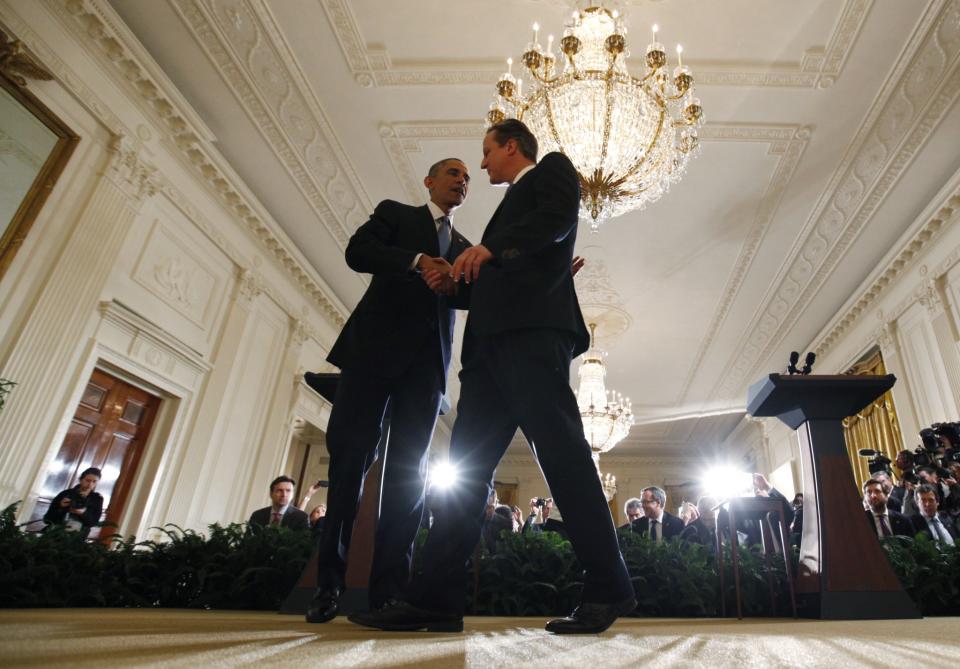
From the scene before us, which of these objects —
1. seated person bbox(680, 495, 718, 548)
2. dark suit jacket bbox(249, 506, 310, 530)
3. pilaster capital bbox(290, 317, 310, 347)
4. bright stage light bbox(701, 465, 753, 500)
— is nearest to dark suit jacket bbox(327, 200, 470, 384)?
dark suit jacket bbox(249, 506, 310, 530)

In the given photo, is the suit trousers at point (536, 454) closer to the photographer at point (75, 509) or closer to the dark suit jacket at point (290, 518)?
the dark suit jacket at point (290, 518)

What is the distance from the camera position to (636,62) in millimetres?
4512

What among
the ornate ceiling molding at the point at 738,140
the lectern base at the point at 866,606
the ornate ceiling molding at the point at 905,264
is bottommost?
the lectern base at the point at 866,606

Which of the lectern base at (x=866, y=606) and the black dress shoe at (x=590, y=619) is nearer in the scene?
the black dress shoe at (x=590, y=619)

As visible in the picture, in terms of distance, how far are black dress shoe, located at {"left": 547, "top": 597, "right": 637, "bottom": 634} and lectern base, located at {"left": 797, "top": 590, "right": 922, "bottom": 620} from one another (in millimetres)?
1367

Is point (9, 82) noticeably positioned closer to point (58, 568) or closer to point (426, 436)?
point (58, 568)

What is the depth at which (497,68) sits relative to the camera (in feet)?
15.2

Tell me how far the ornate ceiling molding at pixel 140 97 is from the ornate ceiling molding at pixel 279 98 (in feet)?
1.59

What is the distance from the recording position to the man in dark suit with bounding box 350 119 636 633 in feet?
4.04

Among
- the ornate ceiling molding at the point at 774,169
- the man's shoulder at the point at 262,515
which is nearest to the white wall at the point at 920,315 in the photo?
the ornate ceiling molding at the point at 774,169

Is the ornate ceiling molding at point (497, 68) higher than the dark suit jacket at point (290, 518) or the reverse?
higher

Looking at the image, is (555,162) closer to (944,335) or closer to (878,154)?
(878,154)

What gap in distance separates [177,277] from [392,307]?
427 centimetres

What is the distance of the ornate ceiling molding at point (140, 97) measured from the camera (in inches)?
152
